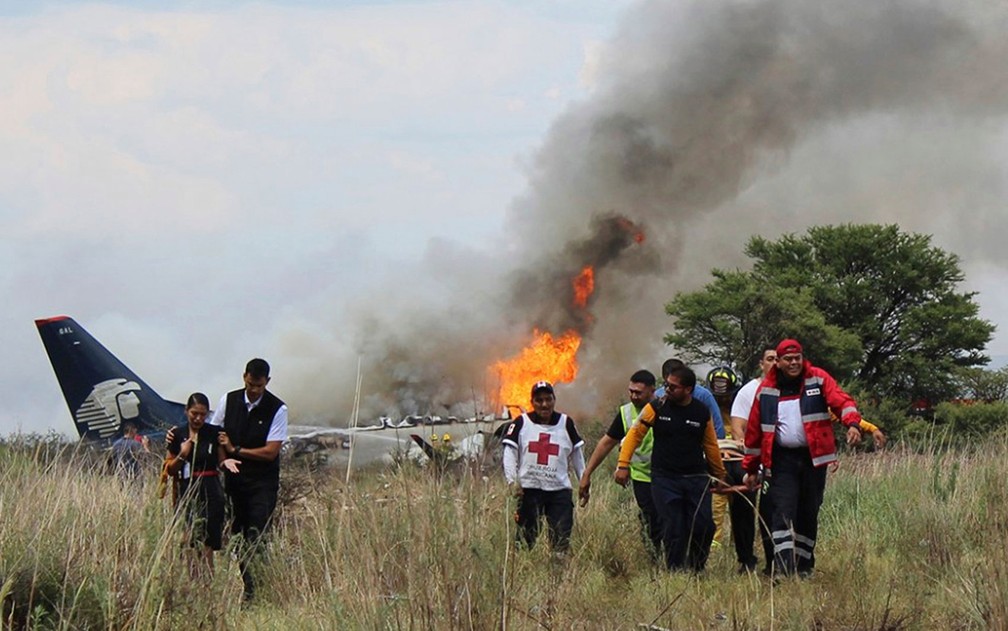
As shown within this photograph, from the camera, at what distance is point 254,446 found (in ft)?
31.5

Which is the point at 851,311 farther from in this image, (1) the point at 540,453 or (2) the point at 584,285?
(1) the point at 540,453

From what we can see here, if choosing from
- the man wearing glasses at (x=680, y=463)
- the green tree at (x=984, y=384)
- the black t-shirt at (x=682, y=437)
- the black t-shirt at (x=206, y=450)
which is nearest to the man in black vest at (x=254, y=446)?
the black t-shirt at (x=206, y=450)

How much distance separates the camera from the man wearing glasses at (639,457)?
9.96 metres

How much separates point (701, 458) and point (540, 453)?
1.23 metres

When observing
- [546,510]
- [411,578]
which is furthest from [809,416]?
[411,578]

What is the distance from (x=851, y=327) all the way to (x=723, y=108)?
411 inches

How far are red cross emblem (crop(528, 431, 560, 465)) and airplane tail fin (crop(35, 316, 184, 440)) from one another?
1799cm

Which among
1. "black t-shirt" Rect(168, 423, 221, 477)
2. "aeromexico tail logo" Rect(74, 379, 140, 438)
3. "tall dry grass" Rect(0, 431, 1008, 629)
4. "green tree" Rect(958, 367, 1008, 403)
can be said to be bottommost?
"tall dry grass" Rect(0, 431, 1008, 629)

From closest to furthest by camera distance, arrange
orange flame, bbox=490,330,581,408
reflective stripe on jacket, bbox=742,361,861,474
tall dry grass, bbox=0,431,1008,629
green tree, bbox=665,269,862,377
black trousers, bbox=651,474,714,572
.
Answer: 1. tall dry grass, bbox=0,431,1008,629
2. reflective stripe on jacket, bbox=742,361,861,474
3. black trousers, bbox=651,474,714,572
4. green tree, bbox=665,269,862,377
5. orange flame, bbox=490,330,581,408

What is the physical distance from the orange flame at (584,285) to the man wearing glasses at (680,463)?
3206 cm

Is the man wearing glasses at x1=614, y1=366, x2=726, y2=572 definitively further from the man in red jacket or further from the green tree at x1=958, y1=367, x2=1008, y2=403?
the green tree at x1=958, y1=367, x2=1008, y2=403

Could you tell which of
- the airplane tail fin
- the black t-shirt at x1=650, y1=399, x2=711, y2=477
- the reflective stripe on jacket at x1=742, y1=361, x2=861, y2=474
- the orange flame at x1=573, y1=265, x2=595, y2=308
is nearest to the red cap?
the reflective stripe on jacket at x1=742, y1=361, x2=861, y2=474

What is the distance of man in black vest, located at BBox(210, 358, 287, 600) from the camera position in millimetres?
9547

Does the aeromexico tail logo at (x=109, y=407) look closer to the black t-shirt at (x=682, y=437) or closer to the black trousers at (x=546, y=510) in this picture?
the black trousers at (x=546, y=510)
